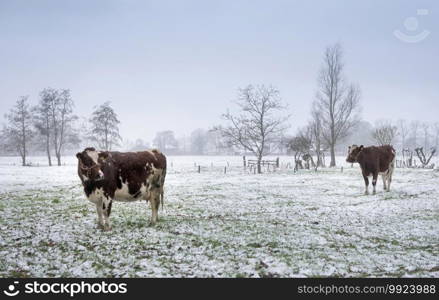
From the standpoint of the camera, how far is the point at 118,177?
8.55m

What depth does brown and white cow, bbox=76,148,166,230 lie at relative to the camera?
8.07m

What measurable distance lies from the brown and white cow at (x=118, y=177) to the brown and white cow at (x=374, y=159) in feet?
37.7

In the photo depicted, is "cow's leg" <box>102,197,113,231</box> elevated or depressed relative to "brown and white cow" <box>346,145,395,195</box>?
depressed

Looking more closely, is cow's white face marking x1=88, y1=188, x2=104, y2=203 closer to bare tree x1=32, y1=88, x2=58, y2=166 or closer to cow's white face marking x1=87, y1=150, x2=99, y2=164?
cow's white face marking x1=87, y1=150, x2=99, y2=164

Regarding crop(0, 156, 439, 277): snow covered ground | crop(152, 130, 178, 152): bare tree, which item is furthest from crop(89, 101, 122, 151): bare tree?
crop(152, 130, 178, 152): bare tree

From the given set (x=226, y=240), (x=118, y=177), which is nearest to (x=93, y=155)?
(x=118, y=177)

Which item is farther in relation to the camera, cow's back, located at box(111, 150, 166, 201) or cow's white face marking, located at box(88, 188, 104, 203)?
cow's back, located at box(111, 150, 166, 201)

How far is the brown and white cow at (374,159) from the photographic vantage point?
16188 millimetres

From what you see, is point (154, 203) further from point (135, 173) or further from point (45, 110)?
point (45, 110)

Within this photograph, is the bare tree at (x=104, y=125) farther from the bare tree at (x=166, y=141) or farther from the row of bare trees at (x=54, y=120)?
the bare tree at (x=166, y=141)

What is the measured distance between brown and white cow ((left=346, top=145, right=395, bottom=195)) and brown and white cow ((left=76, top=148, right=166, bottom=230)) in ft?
37.7

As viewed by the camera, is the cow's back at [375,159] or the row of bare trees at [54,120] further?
the row of bare trees at [54,120]

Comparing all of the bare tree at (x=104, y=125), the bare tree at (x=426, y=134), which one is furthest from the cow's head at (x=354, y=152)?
the bare tree at (x=426, y=134)

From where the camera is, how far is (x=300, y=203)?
45.4 feet
